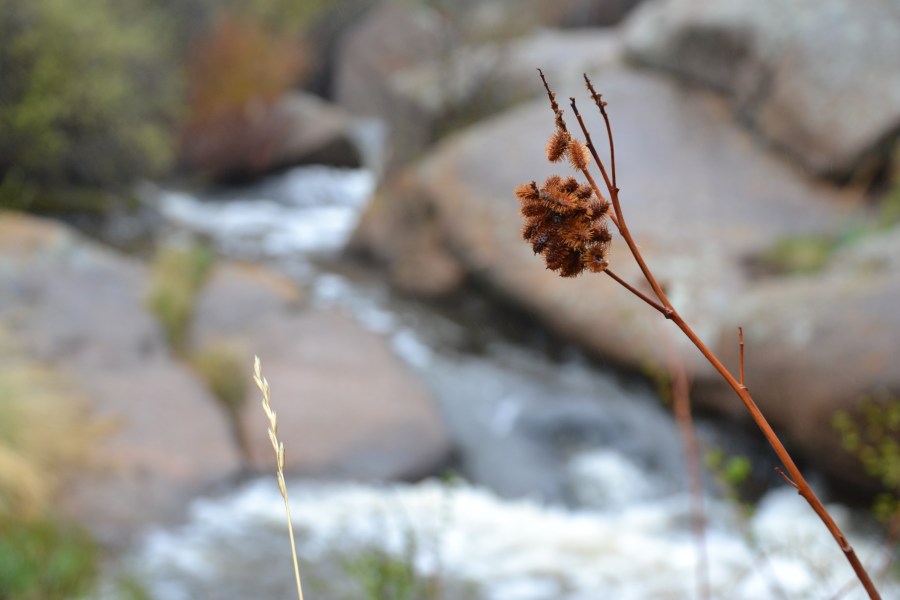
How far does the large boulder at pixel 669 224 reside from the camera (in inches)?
226

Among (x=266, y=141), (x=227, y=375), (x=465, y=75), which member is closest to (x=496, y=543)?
(x=227, y=375)

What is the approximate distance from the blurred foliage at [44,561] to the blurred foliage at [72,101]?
7.22 metres

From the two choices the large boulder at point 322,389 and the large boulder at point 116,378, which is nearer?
the large boulder at point 116,378

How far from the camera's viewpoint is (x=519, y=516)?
514 centimetres

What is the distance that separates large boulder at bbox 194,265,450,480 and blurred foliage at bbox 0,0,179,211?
174 inches

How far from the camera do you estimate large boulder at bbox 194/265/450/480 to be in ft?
17.8

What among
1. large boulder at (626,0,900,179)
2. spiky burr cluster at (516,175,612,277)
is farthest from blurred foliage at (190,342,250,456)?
large boulder at (626,0,900,179)

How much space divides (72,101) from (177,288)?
5284 millimetres

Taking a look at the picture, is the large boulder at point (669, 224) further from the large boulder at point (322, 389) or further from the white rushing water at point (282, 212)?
the white rushing water at point (282, 212)

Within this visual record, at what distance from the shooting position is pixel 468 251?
8.10 metres

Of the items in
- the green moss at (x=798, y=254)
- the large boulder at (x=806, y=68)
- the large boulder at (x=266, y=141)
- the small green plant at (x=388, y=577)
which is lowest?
the small green plant at (x=388, y=577)

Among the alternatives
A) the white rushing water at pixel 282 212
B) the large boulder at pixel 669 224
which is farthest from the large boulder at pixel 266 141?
the large boulder at pixel 669 224

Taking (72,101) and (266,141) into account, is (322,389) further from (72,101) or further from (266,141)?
(266,141)

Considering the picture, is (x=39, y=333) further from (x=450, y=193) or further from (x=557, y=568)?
(x=450, y=193)
